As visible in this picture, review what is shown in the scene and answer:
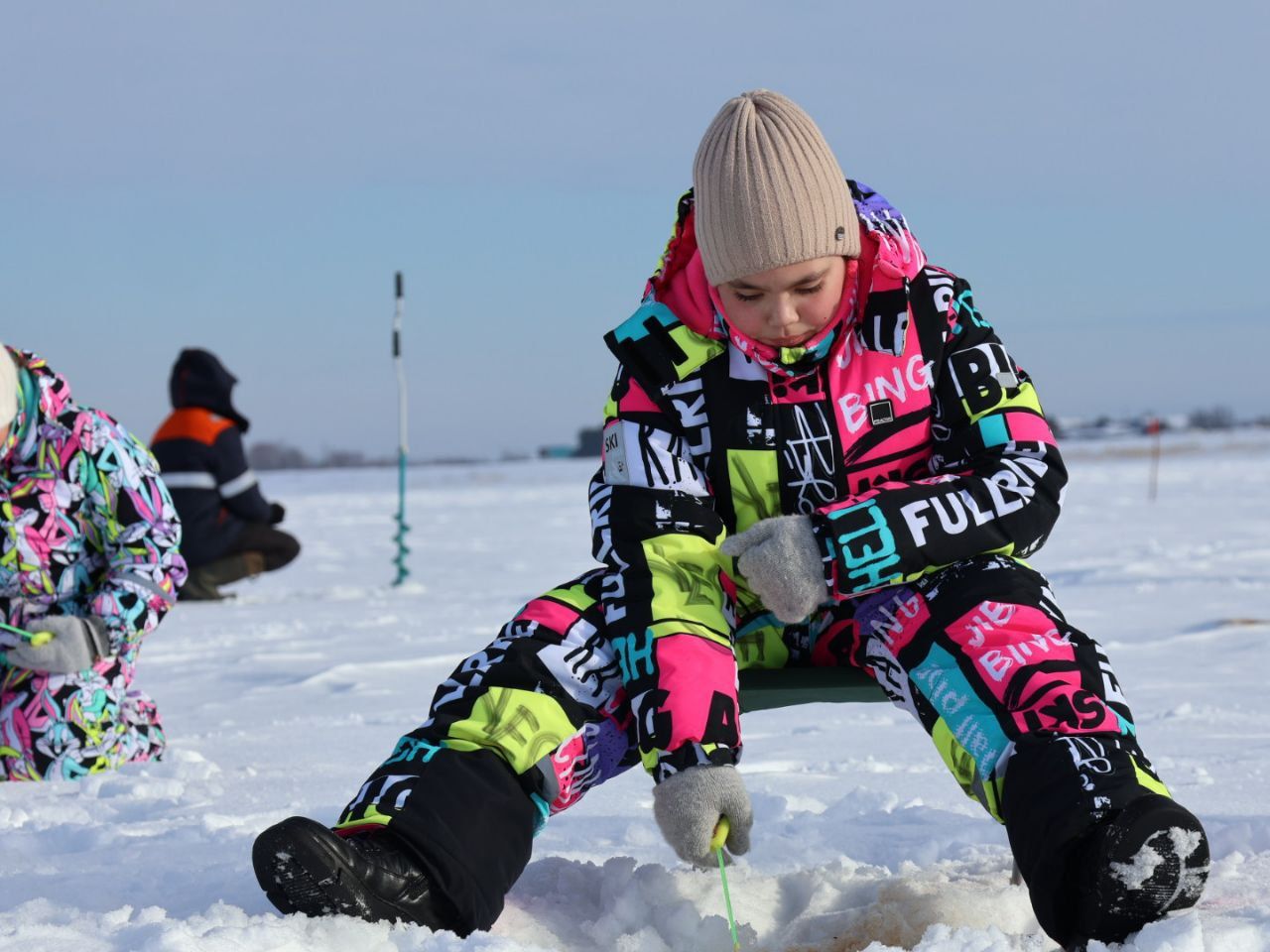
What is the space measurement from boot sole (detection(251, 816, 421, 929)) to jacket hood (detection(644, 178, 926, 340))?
3.58ft

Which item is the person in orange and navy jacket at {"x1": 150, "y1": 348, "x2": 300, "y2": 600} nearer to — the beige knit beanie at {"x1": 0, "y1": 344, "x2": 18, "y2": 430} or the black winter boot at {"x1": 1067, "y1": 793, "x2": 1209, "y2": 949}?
the beige knit beanie at {"x1": 0, "y1": 344, "x2": 18, "y2": 430}

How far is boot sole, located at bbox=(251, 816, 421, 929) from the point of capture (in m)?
1.98

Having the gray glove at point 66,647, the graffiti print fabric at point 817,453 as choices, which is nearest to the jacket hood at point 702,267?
the graffiti print fabric at point 817,453

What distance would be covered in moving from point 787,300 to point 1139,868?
1030 millimetres

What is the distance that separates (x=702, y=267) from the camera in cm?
259

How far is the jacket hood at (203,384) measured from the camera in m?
8.70

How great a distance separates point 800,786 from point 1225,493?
589 inches

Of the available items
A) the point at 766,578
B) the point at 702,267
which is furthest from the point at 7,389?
the point at 766,578

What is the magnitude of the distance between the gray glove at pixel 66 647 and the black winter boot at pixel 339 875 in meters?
1.96

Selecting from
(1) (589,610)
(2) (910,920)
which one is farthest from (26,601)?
(2) (910,920)

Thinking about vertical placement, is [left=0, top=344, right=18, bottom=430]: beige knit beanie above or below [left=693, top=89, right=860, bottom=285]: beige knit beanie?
below

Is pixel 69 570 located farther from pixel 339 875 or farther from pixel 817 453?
pixel 817 453

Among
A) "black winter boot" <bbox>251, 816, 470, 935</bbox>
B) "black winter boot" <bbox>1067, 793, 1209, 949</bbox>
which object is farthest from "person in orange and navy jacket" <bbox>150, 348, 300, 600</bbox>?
"black winter boot" <bbox>1067, 793, 1209, 949</bbox>

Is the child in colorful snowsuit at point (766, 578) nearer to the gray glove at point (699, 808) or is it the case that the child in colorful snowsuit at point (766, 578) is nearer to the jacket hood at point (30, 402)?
the gray glove at point (699, 808)
